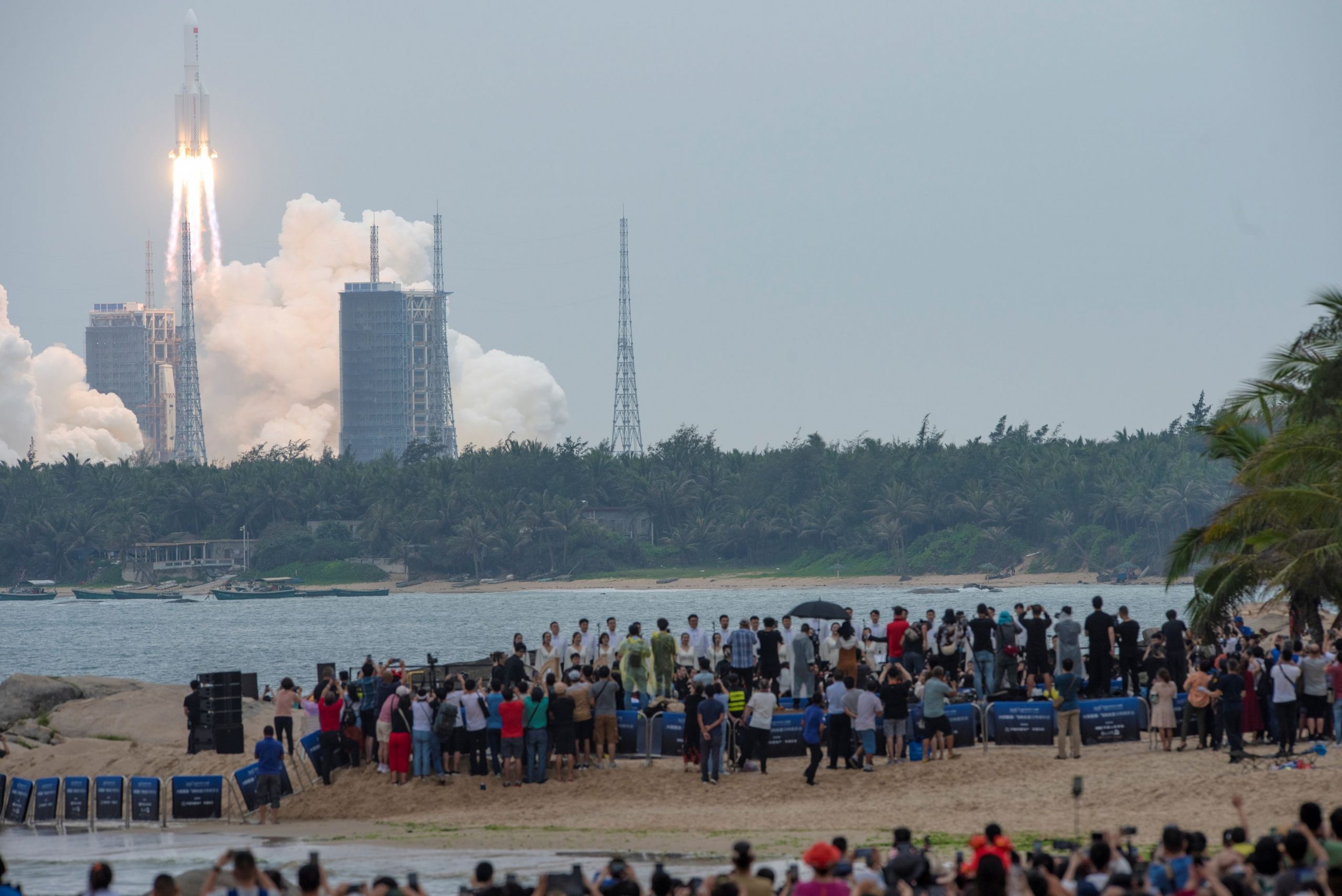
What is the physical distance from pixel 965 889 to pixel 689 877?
5.40m

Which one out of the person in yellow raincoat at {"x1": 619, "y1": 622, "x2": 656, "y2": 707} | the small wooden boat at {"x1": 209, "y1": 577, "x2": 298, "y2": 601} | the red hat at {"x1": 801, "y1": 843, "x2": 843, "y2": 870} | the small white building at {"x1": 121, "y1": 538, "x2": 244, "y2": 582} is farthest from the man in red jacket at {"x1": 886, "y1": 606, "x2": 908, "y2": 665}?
the small white building at {"x1": 121, "y1": 538, "x2": 244, "y2": 582}

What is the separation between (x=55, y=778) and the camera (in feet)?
88.1

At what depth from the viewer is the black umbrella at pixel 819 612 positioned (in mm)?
30750

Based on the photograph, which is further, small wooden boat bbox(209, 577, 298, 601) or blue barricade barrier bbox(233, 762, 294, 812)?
small wooden boat bbox(209, 577, 298, 601)

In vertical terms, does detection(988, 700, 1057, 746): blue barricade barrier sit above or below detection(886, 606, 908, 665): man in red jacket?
below

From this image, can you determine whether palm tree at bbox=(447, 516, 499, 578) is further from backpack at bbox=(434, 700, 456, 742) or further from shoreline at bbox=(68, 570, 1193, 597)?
backpack at bbox=(434, 700, 456, 742)

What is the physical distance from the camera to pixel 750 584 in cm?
15075

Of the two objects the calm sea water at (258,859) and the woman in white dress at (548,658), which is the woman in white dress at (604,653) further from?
the calm sea water at (258,859)

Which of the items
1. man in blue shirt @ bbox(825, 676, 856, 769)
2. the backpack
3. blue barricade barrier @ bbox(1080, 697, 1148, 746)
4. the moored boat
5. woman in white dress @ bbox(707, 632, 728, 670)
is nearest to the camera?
man in blue shirt @ bbox(825, 676, 856, 769)

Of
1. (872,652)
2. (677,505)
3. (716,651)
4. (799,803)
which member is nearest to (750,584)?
(677,505)

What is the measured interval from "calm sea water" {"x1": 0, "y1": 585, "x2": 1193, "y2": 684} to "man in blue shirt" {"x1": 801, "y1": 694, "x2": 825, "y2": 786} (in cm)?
4690

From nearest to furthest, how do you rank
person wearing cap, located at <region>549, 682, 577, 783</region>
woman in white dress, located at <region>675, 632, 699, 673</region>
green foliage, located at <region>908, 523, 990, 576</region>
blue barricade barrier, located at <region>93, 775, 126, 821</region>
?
1. person wearing cap, located at <region>549, 682, 577, 783</region>
2. blue barricade barrier, located at <region>93, 775, 126, 821</region>
3. woman in white dress, located at <region>675, 632, 699, 673</region>
4. green foliage, located at <region>908, 523, 990, 576</region>

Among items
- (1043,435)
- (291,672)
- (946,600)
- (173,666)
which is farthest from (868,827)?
(1043,435)

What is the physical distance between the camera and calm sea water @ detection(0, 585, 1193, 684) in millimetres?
88562
